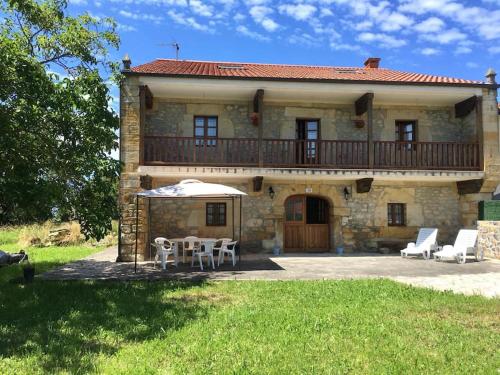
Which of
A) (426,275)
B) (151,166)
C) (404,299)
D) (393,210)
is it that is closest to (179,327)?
(404,299)

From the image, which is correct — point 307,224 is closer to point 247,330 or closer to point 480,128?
point 480,128

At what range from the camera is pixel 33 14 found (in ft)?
27.0

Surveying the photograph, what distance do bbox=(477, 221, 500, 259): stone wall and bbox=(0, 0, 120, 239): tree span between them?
398 inches

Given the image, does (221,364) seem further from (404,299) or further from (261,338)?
(404,299)

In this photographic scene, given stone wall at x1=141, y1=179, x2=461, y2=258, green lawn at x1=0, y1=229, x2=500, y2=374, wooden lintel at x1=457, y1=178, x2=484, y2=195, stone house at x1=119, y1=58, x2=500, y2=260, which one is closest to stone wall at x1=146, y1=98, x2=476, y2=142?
stone house at x1=119, y1=58, x2=500, y2=260

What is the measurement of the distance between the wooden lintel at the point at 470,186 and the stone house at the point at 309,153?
37mm

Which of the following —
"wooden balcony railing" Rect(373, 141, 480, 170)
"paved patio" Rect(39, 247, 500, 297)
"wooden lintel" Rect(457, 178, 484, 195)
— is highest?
"wooden balcony railing" Rect(373, 141, 480, 170)

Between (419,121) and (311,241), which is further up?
(419,121)

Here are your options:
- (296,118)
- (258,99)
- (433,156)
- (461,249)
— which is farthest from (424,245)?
(258,99)

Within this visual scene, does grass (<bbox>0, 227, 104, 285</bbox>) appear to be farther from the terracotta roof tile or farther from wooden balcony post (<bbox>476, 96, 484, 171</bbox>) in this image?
wooden balcony post (<bbox>476, 96, 484, 171</bbox>)

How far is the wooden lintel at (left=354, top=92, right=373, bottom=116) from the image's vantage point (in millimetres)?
12125

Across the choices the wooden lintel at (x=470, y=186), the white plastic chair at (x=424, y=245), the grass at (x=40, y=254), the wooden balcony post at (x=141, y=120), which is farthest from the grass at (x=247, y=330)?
the wooden lintel at (x=470, y=186)

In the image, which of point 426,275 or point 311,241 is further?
point 311,241

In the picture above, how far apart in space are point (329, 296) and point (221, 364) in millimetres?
3130
